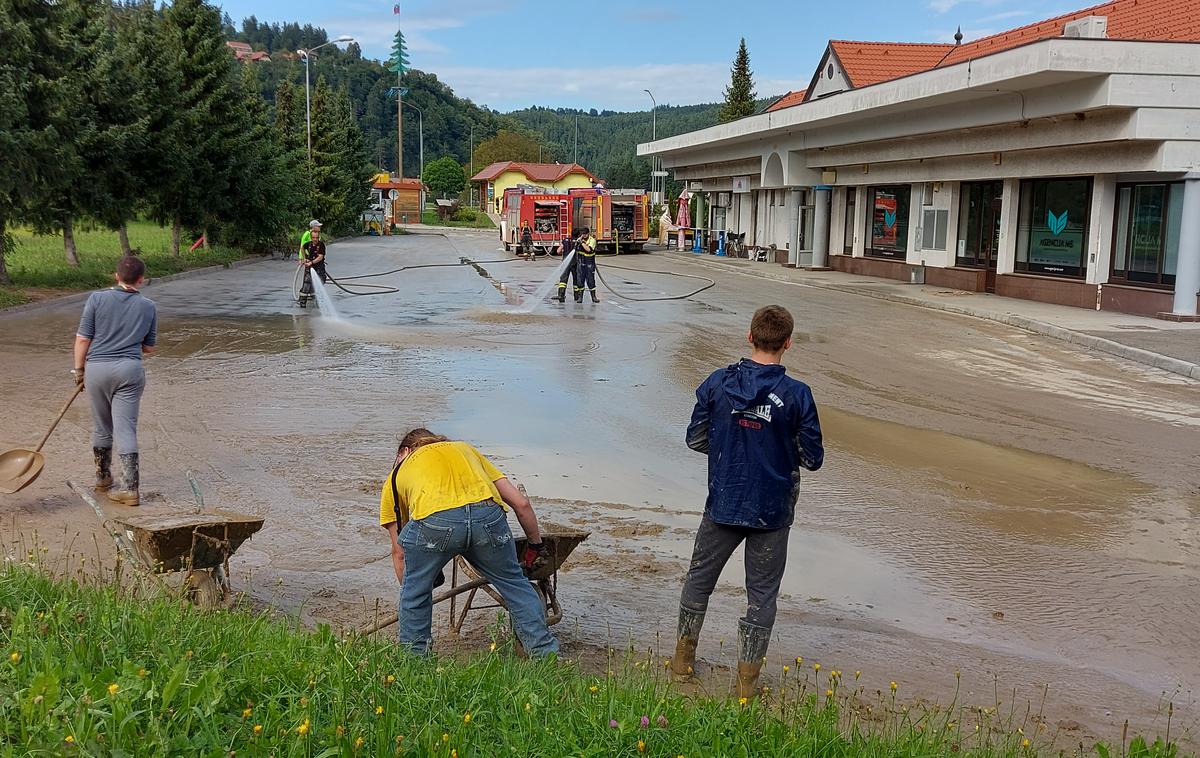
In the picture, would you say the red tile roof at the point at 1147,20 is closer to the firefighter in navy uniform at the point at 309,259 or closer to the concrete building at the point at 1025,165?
the concrete building at the point at 1025,165

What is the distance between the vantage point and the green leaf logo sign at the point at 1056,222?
26.2 meters

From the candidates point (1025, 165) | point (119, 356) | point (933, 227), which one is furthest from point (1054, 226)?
point (119, 356)

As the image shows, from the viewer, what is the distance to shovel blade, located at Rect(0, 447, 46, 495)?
7.59m

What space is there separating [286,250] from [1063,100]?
111 feet

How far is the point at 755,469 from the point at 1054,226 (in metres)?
24.2

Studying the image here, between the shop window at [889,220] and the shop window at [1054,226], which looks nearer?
the shop window at [1054,226]

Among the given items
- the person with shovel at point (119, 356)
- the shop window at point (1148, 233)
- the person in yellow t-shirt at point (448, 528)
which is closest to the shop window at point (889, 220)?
the shop window at point (1148, 233)

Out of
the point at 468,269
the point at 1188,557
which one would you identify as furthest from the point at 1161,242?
the point at 468,269

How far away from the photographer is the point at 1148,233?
913 inches

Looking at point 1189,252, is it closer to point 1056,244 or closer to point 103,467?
point 1056,244

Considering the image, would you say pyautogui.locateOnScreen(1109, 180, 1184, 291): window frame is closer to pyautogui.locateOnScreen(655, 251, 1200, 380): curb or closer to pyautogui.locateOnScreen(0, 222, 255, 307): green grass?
pyautogui.locateOnScreen(655, 251, 1200, 380): curb

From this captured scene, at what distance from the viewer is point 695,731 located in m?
3.97

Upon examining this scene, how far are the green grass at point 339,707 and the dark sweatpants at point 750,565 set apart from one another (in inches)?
17.6

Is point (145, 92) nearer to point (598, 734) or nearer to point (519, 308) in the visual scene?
point (519, 308)
